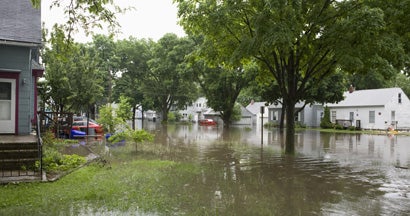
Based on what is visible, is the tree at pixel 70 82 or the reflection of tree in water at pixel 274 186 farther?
the tree at pixel 70 82

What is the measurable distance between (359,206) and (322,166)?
5.88 metres

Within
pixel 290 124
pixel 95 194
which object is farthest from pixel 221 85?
pixel 95 194

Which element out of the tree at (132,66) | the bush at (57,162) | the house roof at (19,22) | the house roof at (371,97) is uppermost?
the tree at (132,66)

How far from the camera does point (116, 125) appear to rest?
2167 cm

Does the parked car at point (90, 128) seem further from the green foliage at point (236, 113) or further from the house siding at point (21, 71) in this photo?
the green foliage at point (236, 113)

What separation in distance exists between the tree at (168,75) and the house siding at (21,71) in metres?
29.5

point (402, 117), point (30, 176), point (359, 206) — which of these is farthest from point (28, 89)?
point (402, 117)

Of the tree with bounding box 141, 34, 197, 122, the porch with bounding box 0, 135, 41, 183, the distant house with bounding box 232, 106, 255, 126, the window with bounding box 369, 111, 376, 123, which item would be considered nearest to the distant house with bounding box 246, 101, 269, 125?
the distant house with bounding box 232, 106, 255, 126

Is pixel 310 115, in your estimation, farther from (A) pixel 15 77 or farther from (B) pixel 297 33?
(A) pixel 15 77

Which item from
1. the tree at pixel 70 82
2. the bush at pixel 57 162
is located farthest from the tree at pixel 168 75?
Result: the bush at pixel 57 162

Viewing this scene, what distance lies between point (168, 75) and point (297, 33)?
134 feet

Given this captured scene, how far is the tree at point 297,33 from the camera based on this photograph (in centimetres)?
1231

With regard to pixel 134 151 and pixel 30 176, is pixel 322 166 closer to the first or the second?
pixel 134 151

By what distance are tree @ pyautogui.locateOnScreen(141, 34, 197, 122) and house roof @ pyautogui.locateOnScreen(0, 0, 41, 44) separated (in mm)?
28652
